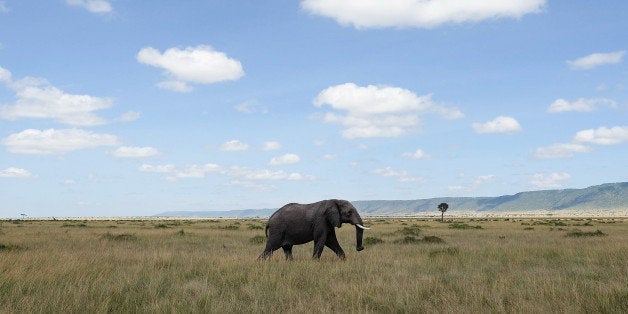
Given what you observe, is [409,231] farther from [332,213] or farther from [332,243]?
[332,213]

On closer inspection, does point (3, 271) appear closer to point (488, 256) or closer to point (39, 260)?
point (39, 260)

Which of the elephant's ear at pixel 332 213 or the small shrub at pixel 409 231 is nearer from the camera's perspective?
the elephant's ear at pixel 332 213

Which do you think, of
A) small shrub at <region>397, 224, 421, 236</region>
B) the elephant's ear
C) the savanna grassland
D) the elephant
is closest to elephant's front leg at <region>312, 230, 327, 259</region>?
the elephant

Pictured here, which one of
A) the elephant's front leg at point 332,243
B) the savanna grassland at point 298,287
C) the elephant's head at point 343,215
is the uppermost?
the elephant's head at point 343,215

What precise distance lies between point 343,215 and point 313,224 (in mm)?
979

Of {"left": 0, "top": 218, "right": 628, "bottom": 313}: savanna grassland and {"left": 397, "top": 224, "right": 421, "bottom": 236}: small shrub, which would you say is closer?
{"left": 0, "top": 218, "right": 628, "bottom": 313}: savanna grassland

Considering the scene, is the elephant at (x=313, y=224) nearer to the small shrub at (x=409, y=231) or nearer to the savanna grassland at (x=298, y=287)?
the savanna grassland at (x=298, y=287)

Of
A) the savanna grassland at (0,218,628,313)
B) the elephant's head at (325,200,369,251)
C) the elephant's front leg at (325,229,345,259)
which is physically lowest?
the savanna grassland at (0,218,628,313)

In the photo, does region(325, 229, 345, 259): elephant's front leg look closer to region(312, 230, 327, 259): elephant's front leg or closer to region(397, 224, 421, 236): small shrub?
region(312, 230, 327, 259): elephant's front leg

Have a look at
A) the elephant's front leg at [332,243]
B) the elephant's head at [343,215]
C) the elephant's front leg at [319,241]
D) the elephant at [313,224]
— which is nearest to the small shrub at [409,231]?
the elephant's front leg at [332,243]

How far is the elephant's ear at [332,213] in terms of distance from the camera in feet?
47.2

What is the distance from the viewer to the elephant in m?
14.4

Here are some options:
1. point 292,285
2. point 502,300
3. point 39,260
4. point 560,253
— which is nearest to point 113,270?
point 39,260

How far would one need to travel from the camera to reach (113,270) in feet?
36.9
